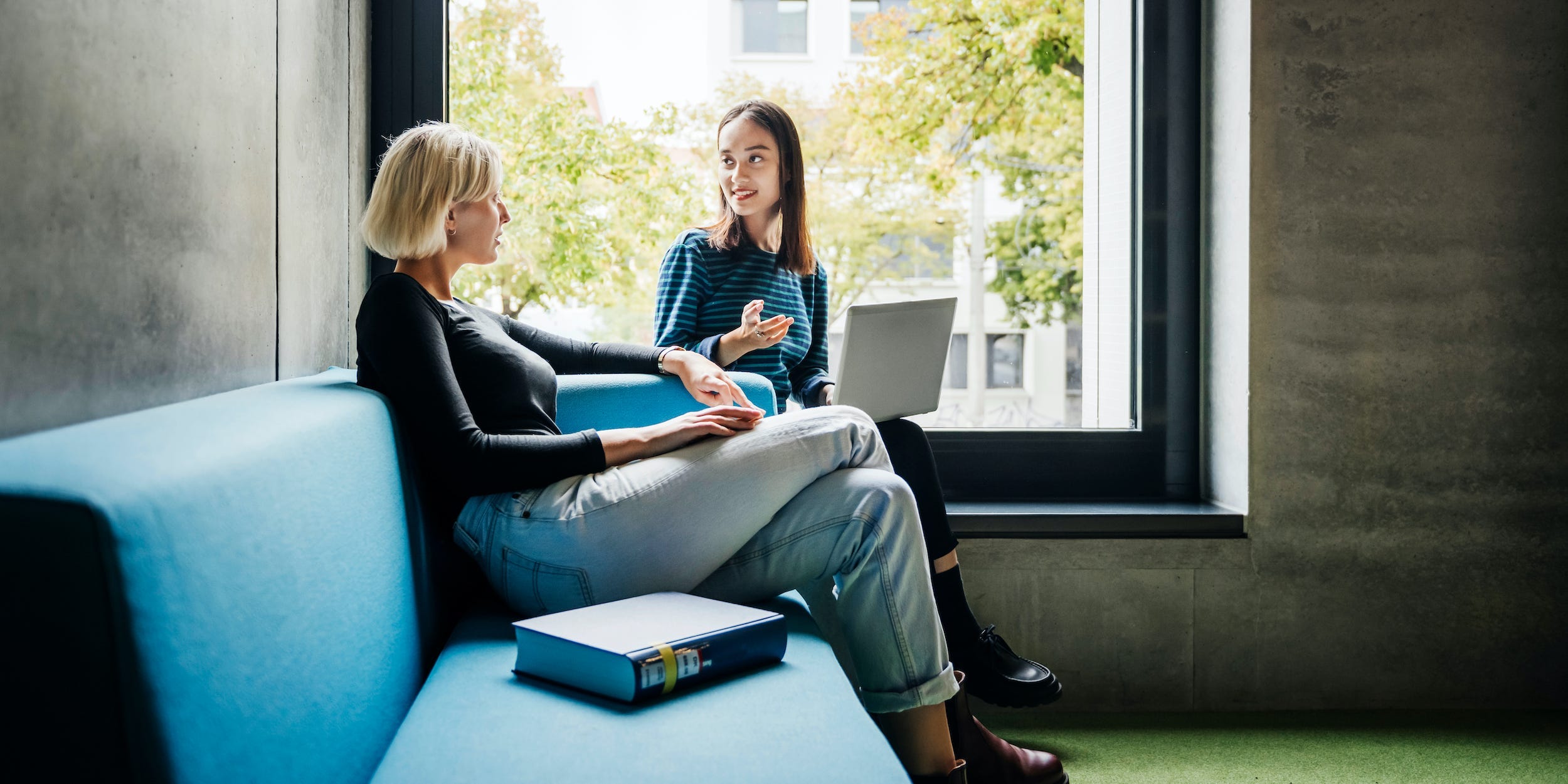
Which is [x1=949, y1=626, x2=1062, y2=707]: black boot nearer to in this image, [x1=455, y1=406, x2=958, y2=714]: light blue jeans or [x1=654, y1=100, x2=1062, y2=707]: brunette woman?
[x1=654, y1=100, x2=1062, y2=707]: brunette woman

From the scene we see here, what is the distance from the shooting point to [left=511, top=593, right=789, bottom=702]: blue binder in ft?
3.76

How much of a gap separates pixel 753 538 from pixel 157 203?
917 mm

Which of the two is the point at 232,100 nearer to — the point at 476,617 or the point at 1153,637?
the point at 476,617

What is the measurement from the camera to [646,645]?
45.8 inches

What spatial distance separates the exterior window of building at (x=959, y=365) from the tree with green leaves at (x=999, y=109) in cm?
15

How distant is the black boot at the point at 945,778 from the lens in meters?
1.57

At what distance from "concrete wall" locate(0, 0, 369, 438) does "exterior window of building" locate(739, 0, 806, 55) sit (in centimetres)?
104

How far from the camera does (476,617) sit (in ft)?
5.04

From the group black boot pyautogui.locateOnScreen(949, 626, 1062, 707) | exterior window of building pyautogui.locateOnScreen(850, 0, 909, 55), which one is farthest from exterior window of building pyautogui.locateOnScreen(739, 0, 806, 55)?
black boot pyautogui.locateOnScreen(949, 626, 1062, 707)

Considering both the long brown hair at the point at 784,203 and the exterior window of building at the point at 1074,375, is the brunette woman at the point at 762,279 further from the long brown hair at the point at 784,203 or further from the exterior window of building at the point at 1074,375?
the exterior window of building at the point at 1074,375

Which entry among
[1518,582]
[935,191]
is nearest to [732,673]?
[935,191]

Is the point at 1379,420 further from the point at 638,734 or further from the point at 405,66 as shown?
the point at 405,66

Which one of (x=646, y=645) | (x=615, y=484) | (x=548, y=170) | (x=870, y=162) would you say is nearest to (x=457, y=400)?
(x=615, y=484)

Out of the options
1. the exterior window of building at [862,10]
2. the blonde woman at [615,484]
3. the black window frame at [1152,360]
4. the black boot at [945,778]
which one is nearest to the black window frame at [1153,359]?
the black window frame at [1152,360]
